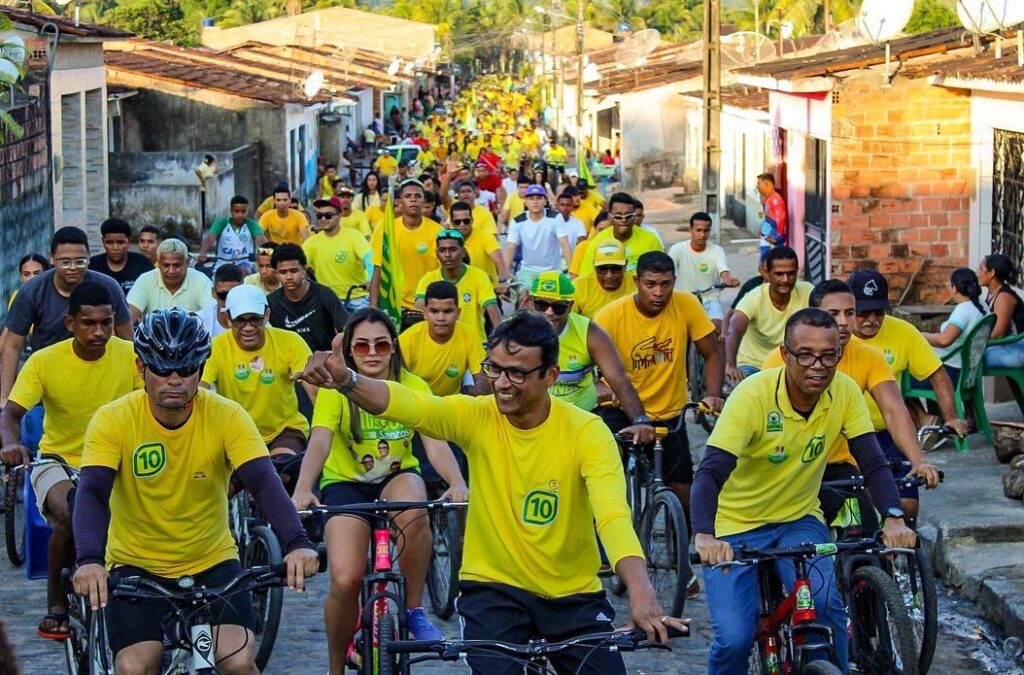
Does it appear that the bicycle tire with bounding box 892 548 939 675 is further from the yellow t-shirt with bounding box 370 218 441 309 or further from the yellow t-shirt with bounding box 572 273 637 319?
the yellow t-shirt with bounding box 370 218 441 309

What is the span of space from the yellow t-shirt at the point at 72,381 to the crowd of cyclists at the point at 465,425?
0.4 inches

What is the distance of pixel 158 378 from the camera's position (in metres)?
5.93

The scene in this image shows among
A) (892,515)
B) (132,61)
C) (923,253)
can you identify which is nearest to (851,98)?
(923,253)

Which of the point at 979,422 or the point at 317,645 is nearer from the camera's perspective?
the point at 317,645

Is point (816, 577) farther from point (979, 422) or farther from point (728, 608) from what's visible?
point (979, 422)

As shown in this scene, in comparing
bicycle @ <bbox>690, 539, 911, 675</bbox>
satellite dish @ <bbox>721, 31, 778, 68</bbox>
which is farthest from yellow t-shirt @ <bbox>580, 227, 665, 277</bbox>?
satellite dish @ <bbox>721, 31, 778, 68</bbox>

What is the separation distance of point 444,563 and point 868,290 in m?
2.71

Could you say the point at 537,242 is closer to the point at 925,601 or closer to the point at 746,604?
the point at 925,601

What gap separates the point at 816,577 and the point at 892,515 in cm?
38

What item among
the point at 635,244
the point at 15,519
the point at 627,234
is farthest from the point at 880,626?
the point at 635,244

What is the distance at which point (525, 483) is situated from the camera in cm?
563

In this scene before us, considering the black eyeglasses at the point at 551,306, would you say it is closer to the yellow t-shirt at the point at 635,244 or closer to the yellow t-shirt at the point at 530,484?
the yellow t-shirt at the point at 530,484

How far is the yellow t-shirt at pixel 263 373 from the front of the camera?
9.39m

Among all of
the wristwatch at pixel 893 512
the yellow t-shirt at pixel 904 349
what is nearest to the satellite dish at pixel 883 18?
the yellow t-shirt at pixel 904 349
